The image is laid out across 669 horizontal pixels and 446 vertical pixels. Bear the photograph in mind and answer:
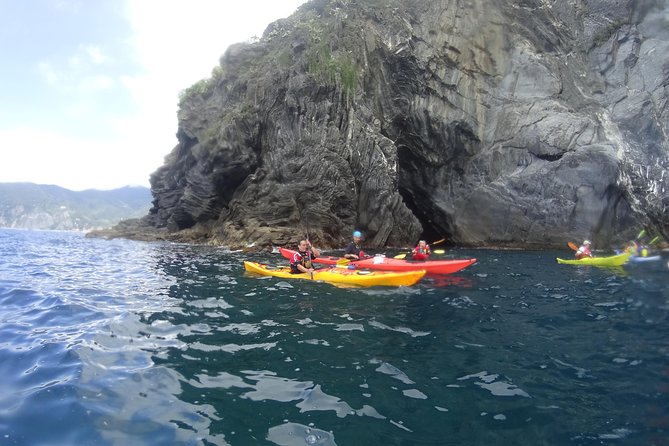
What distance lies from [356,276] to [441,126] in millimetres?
23959

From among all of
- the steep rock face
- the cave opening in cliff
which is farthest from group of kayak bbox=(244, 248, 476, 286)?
the cave opening in cliff

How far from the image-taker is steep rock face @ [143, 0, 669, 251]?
93.9 ft

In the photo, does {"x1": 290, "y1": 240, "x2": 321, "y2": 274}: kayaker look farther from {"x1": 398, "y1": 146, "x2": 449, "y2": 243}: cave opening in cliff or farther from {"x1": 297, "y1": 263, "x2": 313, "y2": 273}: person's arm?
{"x1": 398, "y1": 146, "x2": 449, "y2": 243}: cave opening in cliff

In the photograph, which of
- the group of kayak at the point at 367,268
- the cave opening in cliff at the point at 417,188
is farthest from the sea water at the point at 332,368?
the cave opening in cliff at the point at 417,188

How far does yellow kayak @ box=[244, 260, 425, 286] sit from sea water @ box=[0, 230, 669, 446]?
104cm

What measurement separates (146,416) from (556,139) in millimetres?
33113

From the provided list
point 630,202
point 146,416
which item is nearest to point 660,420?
point 146,416

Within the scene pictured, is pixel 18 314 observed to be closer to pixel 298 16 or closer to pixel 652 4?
pixel 298 16

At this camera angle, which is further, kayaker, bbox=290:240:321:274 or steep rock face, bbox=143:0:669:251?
steep rock face, bbox=143:0:669:251

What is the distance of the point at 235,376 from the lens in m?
5.38

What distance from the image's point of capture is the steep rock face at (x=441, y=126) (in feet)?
93.9

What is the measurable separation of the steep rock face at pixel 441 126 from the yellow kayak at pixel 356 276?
12.2 m

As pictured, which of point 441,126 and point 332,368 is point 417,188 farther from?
point 332,368

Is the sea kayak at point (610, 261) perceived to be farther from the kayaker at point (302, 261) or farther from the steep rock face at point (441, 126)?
the kayaker at point (302, 261)
